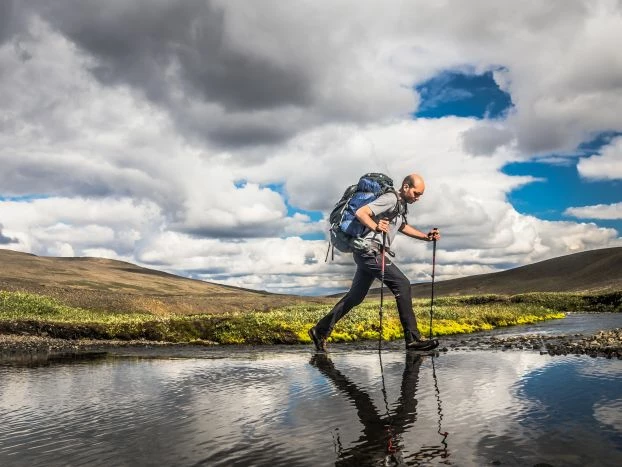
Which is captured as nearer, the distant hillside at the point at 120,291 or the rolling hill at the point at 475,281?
the distant hillside at the point at 120,291

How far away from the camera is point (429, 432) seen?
202 inches

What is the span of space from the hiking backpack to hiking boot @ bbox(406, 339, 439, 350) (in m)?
2.45

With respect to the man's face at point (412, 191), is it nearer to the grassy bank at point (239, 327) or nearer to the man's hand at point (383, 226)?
the man's hand at point (383, 226)

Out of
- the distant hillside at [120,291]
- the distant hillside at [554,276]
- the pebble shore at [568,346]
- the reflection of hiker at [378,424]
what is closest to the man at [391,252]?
the pebble shore at [568,346]

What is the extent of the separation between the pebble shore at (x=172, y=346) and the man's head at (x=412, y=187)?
370 centimetres

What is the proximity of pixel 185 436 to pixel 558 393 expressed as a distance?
4788mm

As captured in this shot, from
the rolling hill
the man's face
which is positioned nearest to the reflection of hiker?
the man's face

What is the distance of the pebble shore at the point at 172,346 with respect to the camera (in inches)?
445

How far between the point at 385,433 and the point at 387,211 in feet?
23.2

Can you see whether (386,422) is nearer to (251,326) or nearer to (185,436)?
(185,436)

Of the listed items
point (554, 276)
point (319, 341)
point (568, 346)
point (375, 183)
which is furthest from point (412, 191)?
point (554, 276)

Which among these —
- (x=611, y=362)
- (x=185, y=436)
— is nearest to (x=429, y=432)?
(x=185, y=436)

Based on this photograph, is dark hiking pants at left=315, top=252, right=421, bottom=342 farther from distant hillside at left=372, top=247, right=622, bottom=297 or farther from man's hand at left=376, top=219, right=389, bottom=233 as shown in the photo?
distant hillside at left=372, top=247, right=622, bottom=297

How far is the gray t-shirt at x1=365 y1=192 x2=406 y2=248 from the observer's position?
11.5m
